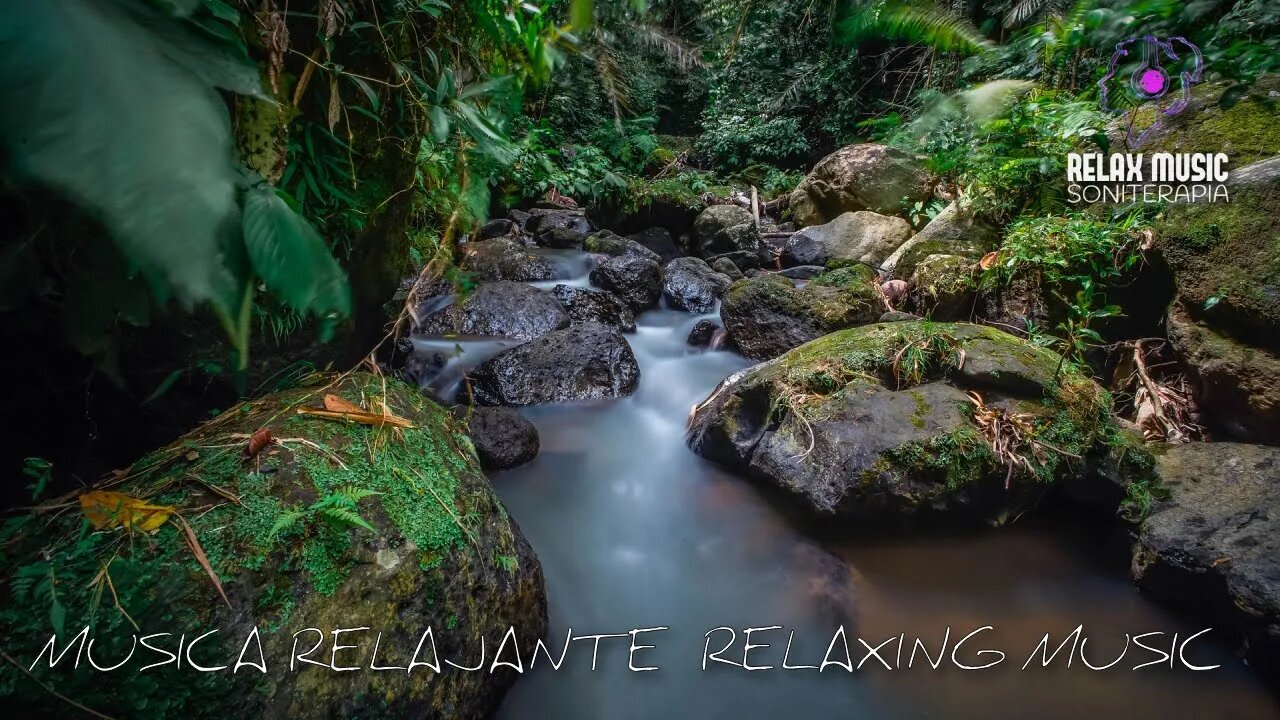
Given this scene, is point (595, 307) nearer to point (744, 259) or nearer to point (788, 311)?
point (788, 311)

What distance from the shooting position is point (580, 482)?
3.64 meters

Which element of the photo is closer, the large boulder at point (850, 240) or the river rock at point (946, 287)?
the river rock at point (946, 287)

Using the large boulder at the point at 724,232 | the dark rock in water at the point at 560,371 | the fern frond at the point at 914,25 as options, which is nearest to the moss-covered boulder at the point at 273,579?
the fern frond at the point at 914,25

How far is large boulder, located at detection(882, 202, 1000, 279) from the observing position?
18.3ft

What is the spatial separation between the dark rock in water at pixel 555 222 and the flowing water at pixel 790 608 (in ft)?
23.1

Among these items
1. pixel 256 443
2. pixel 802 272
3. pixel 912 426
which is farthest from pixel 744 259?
pixel 256 443

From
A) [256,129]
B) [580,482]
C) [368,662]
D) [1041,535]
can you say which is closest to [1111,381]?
[1041,535]

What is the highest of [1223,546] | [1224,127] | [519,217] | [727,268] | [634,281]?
[519,217]

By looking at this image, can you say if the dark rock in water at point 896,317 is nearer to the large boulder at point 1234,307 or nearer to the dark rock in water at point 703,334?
the dark rock in water at point 703,334

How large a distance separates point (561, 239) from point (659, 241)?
5.54ft

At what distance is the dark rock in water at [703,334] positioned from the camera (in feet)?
19.4

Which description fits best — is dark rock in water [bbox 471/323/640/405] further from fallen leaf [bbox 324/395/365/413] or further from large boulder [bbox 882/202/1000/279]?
large boulder [bbox 882/202/1000/279]

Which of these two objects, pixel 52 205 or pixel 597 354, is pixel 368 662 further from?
pixel 597 354

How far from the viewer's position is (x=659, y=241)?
10.0 metres
